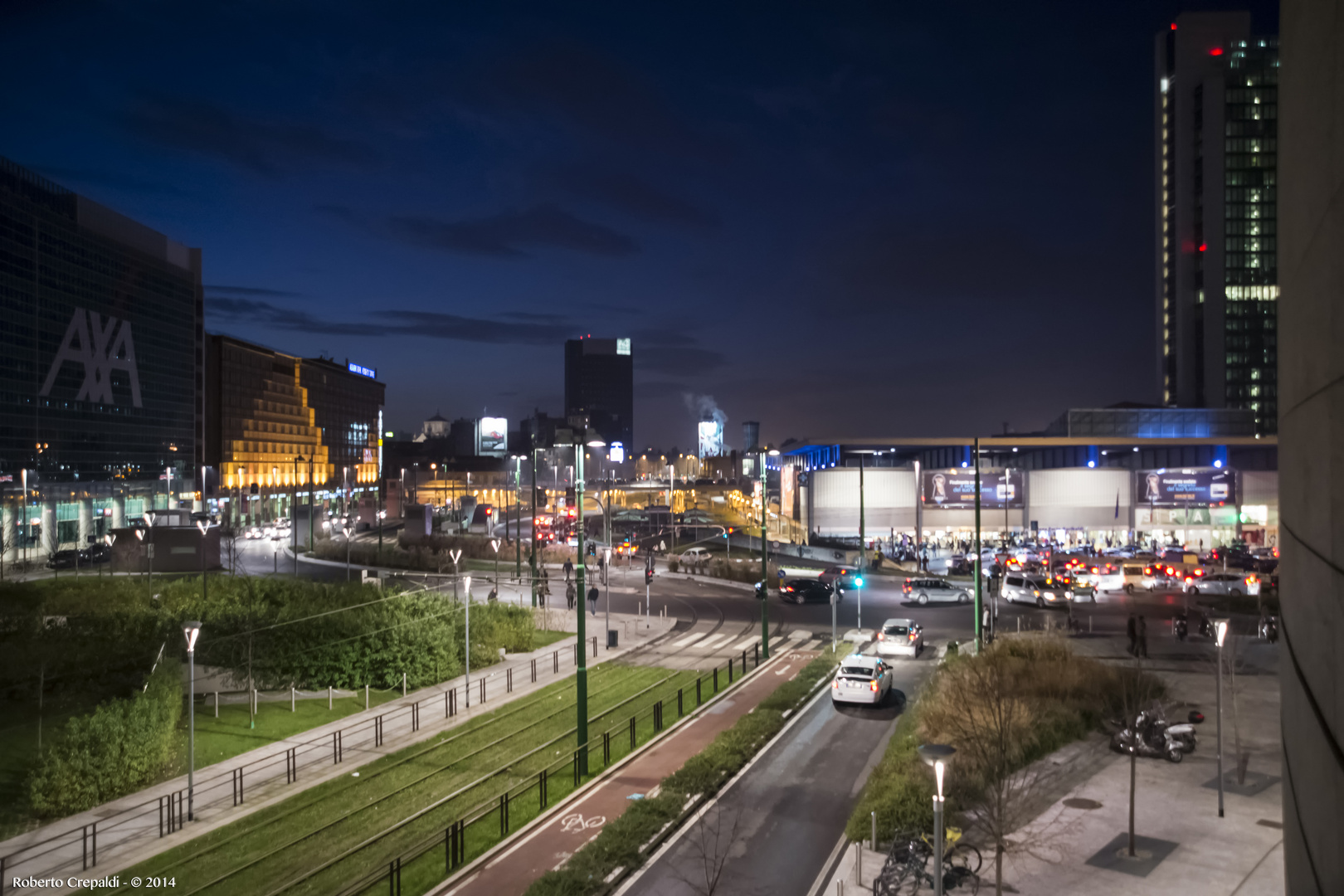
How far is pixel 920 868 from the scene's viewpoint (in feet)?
40.6

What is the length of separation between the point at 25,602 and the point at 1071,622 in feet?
133

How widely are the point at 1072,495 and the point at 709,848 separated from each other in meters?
63.0

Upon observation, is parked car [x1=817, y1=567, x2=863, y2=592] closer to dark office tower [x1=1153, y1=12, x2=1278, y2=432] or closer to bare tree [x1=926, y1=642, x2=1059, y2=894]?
bare tree [x1=926, y1=642, x2=1059, y2=894]

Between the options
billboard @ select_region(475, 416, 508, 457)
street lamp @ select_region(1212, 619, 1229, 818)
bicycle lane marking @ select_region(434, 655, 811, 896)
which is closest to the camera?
bicycle lane marking @ select_region(434, 655, 811, 896)

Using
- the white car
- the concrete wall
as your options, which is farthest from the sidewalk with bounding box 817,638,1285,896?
the concrete wall

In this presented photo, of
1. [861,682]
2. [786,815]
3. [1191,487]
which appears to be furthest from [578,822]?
[1191,487]

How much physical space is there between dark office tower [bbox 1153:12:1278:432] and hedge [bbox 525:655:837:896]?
422ft

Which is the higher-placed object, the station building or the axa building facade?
the axa building facade

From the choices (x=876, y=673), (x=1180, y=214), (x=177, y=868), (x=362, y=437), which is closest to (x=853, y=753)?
(x=876, y=673)

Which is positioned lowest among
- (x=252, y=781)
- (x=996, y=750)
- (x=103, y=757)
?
(x=252, y=781)

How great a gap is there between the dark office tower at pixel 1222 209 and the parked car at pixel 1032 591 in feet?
336

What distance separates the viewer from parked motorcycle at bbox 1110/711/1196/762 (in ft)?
60.3

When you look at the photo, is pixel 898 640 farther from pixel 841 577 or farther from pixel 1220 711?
pixel 841 577

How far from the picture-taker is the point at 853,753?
19922 mm
